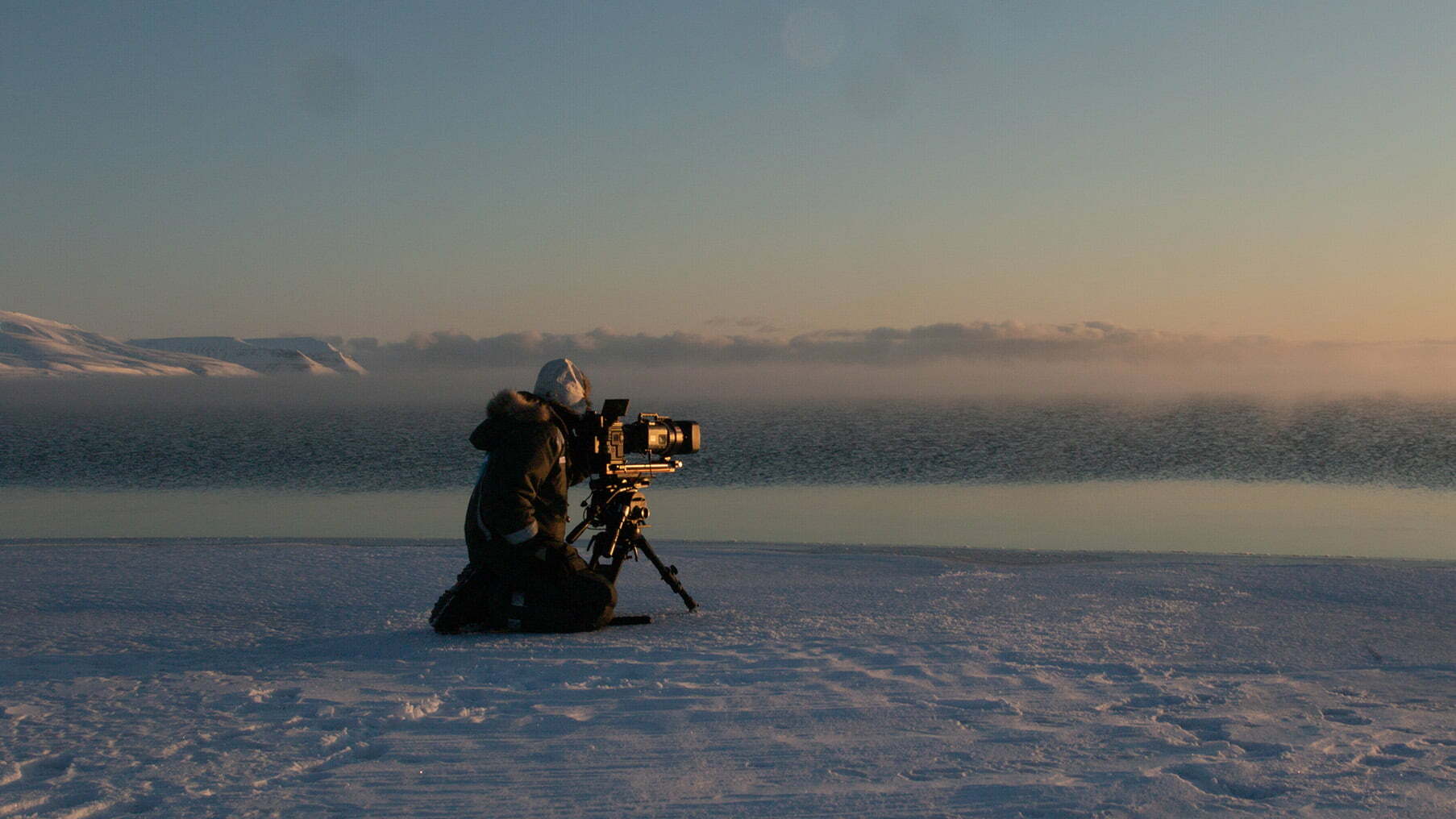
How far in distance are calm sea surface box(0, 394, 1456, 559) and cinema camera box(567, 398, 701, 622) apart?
22.9 ft

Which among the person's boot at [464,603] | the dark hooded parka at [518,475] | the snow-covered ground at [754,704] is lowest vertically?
the snow-covered ground at [754,704]

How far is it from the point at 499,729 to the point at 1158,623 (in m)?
3.99

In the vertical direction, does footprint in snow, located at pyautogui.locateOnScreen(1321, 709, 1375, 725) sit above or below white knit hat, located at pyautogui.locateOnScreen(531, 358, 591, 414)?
below

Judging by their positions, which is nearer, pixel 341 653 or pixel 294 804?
pixel 294 804

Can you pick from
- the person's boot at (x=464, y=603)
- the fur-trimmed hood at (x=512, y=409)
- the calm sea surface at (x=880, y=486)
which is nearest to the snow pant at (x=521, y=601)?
the person's boot at (x=464, y=603)

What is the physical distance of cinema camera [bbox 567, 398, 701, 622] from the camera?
20.7ft

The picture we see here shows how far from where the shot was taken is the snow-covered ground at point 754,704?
11.8 ft

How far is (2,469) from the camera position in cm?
2495

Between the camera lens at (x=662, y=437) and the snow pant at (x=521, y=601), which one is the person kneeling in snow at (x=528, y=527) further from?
the camera lens at (x=662, y=437)

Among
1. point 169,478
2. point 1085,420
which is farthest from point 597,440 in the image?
point 1085,420

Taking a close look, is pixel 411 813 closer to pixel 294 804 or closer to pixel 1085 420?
pixel 294 804

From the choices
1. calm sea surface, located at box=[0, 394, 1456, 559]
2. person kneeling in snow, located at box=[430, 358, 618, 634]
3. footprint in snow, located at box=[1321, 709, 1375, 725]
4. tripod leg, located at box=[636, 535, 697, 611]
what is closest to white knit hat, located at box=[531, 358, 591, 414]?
person kneeling in snow, located at box=[430, 358, 618, 634]

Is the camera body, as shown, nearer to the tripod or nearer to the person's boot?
the tripod

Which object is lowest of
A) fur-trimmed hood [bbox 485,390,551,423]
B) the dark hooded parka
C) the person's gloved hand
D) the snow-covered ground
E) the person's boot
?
the snow-covered ground
